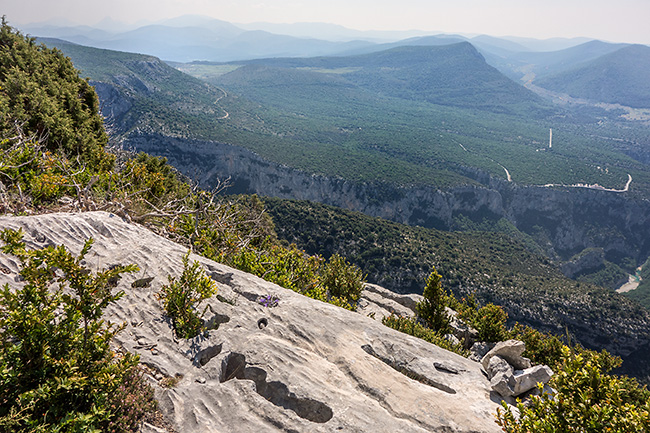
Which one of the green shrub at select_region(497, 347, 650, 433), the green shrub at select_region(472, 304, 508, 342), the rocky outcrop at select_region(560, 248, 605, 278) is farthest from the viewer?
the rocky outcrop at select_region(560, 248, 605, 278)

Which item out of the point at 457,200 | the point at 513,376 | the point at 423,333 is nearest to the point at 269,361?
the point at 513,376

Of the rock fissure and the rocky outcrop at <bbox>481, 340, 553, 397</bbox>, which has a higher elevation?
the rock fissure

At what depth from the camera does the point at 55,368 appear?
4.48m

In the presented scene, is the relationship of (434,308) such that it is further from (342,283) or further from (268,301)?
(268,301)

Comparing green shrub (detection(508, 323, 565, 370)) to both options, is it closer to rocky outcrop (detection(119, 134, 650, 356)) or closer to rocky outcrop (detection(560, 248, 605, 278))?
rocky outcrop (detection(119, 134, 650, 356))

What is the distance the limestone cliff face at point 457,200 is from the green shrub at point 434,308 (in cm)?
7681

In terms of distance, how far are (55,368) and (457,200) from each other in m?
114

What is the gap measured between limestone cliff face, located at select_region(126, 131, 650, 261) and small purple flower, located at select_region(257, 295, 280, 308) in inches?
3134

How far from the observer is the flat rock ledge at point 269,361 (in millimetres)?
5832

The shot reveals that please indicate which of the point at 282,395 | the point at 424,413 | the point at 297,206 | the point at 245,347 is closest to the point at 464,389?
the point at 424,413

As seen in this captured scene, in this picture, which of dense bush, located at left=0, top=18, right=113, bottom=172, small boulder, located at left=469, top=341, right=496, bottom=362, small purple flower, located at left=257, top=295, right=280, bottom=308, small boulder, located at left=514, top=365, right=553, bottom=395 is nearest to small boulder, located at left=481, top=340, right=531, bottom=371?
small boulder, located at left=514, top=365, right=553, bottom=395

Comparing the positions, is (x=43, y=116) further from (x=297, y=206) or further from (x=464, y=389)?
(x=297, y=206)

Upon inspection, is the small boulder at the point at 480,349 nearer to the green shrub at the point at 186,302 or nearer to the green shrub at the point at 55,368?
the green shrub at the point at 186,302

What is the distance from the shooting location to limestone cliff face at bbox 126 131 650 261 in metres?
95.2
